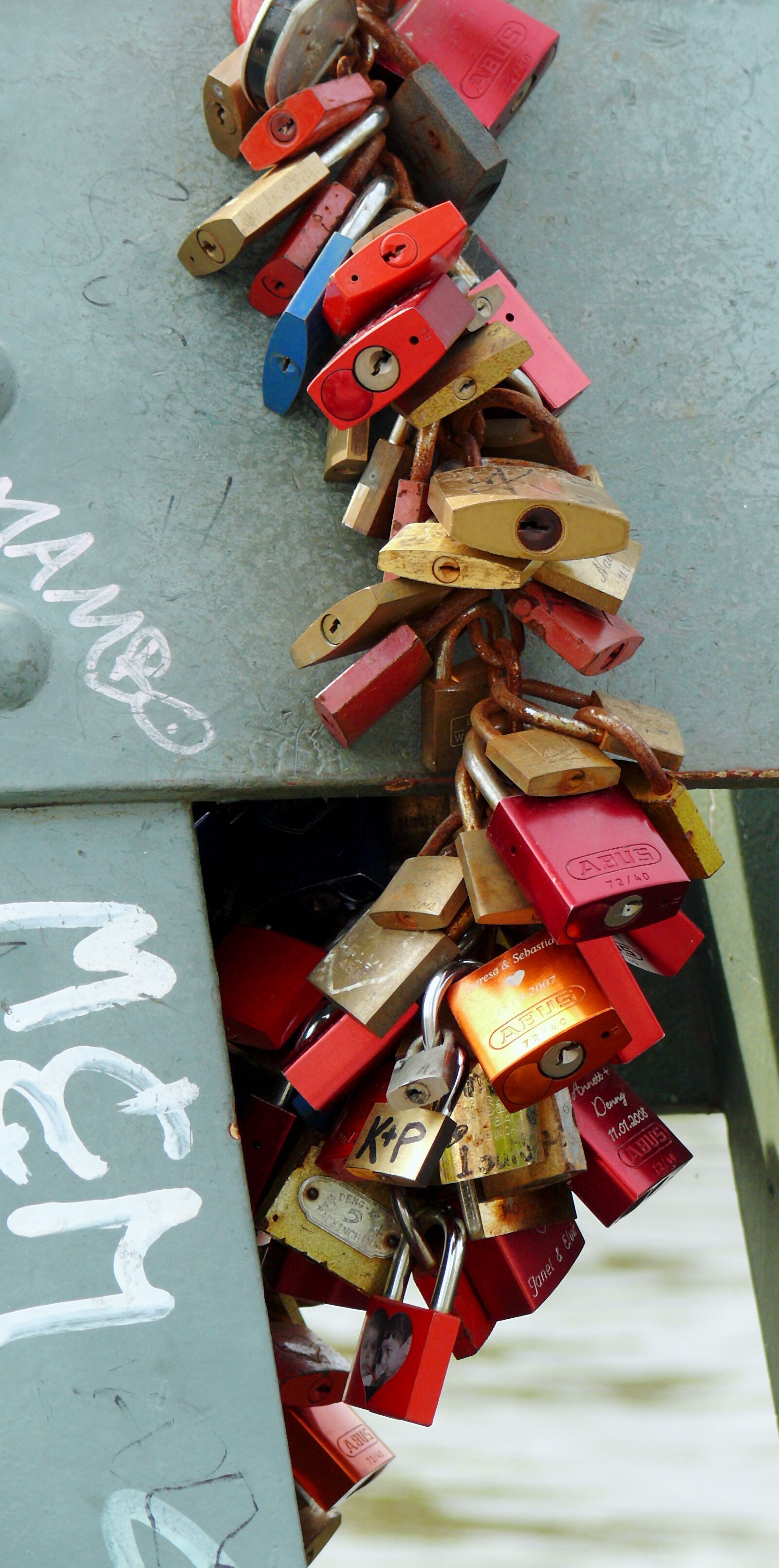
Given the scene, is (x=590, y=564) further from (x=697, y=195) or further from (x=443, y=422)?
(x=697, y=195)

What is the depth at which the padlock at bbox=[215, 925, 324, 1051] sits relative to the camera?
120 cm

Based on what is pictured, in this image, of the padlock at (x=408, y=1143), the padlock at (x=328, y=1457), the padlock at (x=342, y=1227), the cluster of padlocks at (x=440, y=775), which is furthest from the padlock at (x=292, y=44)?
the padlock at (x=328, y=1457)

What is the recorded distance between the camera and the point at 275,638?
1.12 meters

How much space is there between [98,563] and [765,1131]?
111 centimetres

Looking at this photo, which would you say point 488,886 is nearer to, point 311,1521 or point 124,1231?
point 124,1231

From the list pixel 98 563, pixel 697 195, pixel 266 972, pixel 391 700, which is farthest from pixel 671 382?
pixel 266 972

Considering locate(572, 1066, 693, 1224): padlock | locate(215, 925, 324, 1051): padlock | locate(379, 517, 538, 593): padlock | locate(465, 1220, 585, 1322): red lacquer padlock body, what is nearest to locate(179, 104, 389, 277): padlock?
locate(379, 517, 538, 593): padlock

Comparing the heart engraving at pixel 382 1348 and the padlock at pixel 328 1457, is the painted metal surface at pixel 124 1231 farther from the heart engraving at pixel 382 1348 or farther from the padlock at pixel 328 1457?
the padlock at pixel 328 1457

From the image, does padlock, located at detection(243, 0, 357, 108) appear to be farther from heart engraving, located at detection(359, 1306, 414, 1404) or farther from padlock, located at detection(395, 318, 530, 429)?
heart engraving, located at detection(359, 1306, 414, 1404)

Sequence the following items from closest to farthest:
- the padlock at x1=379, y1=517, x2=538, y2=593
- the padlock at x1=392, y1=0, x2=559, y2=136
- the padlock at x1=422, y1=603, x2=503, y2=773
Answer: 1. the padlock at x1=379, y1=517, x2=538, y2=593
2. the padlock at x1=422, y1=603, x2=503, y2=773
3. the padlock at x1=392, y1=0, x2=559, y2=136

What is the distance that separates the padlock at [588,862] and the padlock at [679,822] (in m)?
0.02

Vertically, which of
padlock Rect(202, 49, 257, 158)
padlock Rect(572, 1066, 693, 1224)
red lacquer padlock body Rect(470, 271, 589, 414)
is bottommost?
padlock Rect(572, 1066, 693, 1224)

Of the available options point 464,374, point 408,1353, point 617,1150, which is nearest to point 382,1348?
point 408,1353

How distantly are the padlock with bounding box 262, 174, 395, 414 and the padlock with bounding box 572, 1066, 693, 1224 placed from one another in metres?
0.65
